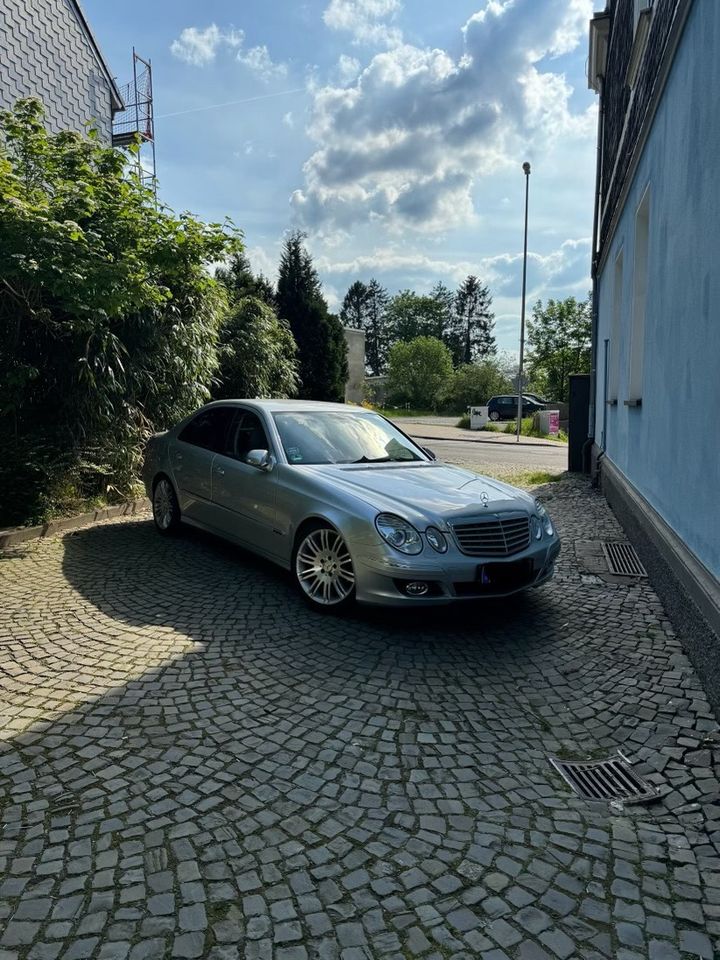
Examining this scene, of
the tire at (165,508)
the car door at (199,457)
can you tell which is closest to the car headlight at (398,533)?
the car door at (199,457)

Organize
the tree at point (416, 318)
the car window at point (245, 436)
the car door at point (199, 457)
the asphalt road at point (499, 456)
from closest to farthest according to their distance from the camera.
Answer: the car window at point (245, 436)
the car door at point (199, 457)
the asphalt road at point (499, 456)
the tree at point (416, 318)

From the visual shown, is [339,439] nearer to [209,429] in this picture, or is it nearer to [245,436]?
[245,436]

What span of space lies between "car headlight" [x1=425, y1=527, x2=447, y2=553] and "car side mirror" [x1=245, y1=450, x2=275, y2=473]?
1608 millimetres

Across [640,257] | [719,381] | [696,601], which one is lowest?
[696,601]

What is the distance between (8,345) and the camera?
24.7 feet

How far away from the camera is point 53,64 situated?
1366 cm

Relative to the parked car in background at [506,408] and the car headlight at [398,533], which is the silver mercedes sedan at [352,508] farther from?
the parked car in background at [506,408]

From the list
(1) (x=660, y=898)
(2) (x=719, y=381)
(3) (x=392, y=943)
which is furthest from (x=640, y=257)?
(3) (x=392, y=943)

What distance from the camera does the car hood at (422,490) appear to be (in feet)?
14.9

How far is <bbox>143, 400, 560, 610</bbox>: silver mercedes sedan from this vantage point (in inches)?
171

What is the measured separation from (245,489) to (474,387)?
45444mm

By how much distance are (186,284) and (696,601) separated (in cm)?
785

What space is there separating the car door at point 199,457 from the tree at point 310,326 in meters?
16.1

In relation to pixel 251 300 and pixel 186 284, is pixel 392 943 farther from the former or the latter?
pixel 251 300
